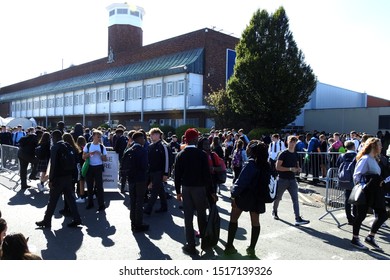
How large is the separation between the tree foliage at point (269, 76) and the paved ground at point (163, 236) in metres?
14.9

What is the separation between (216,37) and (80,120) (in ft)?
80.1

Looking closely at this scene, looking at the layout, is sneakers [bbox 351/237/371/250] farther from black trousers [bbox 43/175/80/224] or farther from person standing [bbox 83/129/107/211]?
person standing [bbox 83/129/107/211]

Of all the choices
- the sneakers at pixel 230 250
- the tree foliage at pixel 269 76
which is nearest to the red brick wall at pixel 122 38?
the tree foliage at pixel 269 76

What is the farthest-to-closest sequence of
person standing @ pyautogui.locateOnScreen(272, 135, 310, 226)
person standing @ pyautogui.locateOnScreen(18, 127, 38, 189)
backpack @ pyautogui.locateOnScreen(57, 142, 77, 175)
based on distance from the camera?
person standing @ pyautogui.locateOnScreen(18, 127, 38, 189), person standing @ pyautogui.locateOnScreen(272, 135, 310, 226), backpack @ pyautogui.locateOnScreen(57, 142, 77, 175)

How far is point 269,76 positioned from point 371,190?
17.9 m

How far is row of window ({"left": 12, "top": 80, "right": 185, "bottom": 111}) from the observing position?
3115cm

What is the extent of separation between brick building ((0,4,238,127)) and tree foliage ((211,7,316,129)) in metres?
5.22

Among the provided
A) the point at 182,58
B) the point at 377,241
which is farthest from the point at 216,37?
the point at 377,241

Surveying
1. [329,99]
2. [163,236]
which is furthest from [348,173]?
[329,99]

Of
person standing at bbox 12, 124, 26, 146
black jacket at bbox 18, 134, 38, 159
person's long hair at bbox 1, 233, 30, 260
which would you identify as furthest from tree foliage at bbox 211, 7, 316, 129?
person's long hair at bbox 1, 233, 30, 260

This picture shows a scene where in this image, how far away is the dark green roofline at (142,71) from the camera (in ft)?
98.6

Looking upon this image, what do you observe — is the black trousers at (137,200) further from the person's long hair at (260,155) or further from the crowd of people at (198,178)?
the person's long hair at (260,155)

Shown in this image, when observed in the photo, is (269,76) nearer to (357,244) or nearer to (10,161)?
(10,161)

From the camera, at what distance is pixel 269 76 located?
22453mm
